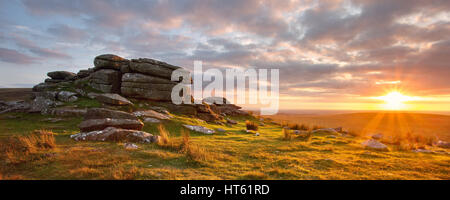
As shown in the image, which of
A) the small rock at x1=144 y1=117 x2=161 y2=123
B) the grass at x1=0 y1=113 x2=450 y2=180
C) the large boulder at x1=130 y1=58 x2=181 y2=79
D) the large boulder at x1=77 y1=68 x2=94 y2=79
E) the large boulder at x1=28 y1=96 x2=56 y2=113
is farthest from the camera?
the large boulder at x1=77 y1=68 x2=94 y2=79

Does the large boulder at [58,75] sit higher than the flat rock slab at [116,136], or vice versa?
the large boulder at [58,75]

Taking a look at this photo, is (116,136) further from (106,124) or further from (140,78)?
(140,78)

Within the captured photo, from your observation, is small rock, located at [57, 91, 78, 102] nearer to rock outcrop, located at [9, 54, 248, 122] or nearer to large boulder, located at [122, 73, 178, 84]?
rock outcrop, located at [9, 54, 248, 122]

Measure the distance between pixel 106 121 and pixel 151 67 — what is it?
1790cm

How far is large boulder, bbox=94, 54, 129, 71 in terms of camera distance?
30406 mm

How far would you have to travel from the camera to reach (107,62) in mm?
30391

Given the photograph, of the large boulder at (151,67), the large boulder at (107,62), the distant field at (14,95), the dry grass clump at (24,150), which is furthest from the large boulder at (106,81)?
the distant field at (14,95)

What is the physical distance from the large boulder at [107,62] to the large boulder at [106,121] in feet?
60.1

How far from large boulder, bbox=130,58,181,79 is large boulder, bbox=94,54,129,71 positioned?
2.61 m

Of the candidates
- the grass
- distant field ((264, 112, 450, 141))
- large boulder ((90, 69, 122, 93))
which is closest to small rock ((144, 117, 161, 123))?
the grass

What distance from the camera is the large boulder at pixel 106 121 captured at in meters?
13.6

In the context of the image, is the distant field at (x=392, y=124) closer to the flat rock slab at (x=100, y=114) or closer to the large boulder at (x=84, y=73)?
the flat rock slab at (x=100, y=114)
